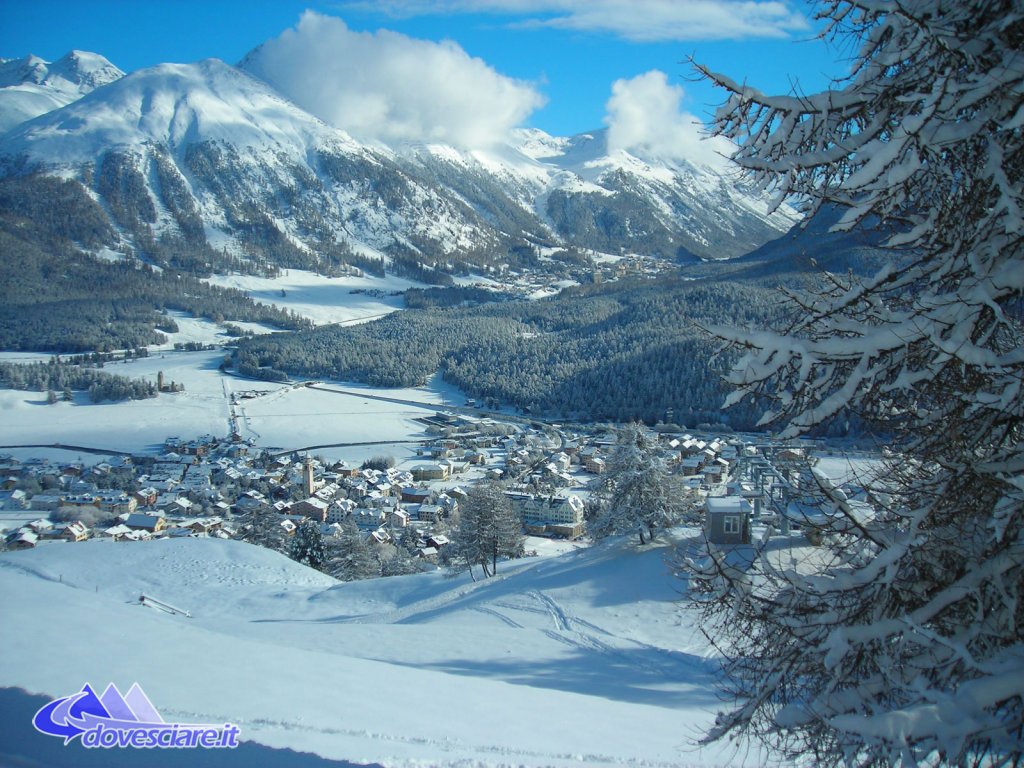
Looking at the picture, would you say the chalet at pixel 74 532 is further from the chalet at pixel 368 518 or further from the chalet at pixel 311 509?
the chalet at pixel 368 518

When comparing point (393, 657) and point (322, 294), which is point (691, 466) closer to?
point (393, 657)

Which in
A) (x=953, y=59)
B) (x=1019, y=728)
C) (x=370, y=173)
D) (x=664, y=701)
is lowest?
(x=664, y=701)

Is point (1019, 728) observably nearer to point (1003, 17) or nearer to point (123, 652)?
point (1003, 17)

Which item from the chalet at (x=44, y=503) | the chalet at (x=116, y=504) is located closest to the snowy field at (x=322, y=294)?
the chalet at (x=116, y=504)

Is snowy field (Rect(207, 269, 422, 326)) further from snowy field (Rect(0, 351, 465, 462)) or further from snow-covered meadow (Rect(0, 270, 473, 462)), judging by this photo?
snowy field (Rect(0, 351, 465, 462))

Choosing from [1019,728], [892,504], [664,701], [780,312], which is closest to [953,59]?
[780,312]

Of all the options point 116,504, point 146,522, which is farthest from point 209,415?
point 146,522
